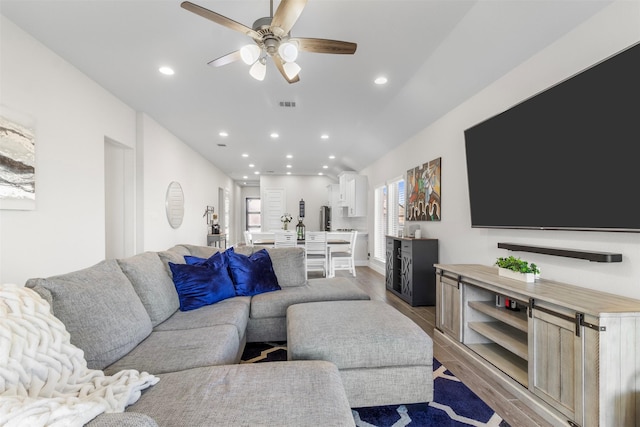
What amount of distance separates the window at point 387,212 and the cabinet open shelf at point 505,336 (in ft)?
9.76

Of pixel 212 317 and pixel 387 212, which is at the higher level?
pixel 387 212

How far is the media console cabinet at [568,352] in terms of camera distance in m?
1.45

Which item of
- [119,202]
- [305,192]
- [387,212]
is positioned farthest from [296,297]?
[305,192]

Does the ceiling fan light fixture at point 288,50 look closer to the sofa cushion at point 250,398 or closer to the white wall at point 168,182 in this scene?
the sofa cushion at point 250,398

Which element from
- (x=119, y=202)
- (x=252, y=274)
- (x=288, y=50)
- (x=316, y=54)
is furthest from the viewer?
(x=119, y=202)

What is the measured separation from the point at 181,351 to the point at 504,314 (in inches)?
90.3

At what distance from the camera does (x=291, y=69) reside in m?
2.32

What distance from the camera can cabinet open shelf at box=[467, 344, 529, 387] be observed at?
204cm

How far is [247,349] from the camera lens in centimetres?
265

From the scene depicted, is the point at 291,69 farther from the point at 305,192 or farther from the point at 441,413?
the point at 305,192

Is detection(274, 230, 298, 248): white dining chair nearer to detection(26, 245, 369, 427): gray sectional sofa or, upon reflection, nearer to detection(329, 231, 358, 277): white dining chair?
detection(329, 231, 358, 277): white dining chair

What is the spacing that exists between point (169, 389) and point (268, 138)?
4.97m

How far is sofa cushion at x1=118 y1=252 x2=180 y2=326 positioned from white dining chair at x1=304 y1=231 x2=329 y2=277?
345cm

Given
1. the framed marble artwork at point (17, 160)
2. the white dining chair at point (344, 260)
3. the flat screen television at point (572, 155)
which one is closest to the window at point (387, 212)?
the white dining chair at point (344, 260)
